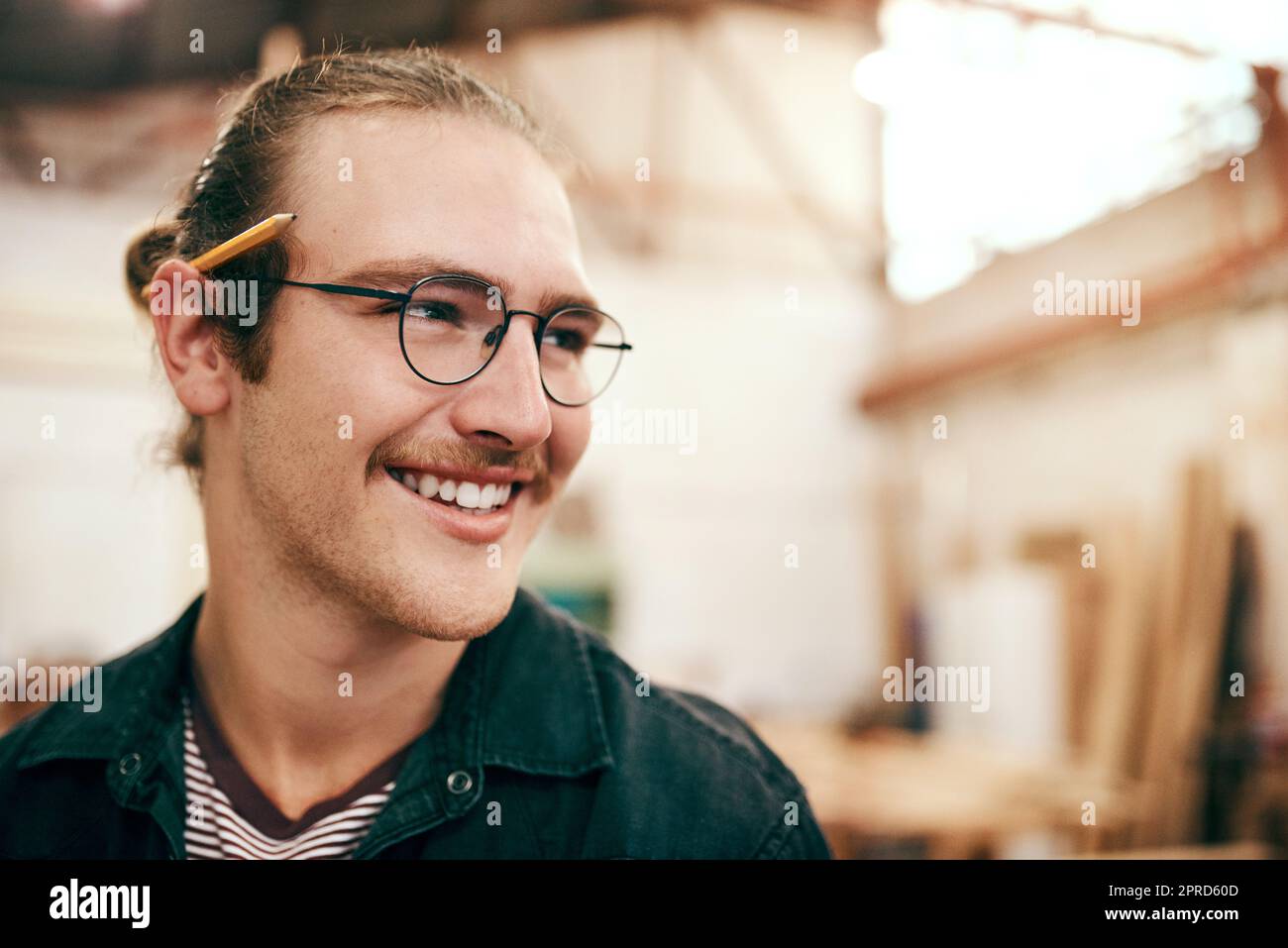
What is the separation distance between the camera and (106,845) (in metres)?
1.25

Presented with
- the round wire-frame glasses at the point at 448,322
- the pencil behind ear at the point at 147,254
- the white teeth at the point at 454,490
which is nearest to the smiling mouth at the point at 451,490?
the white teeth at the point at 454,490

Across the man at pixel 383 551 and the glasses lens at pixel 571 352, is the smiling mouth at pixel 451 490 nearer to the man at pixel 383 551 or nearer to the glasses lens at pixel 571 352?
the man at pixel 383 551

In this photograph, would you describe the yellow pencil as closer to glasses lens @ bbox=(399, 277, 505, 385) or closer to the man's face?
the man's face

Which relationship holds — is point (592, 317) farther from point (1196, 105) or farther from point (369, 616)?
point (1196, 105)

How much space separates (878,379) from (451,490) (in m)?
6.84

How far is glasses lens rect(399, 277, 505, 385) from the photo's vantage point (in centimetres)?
114

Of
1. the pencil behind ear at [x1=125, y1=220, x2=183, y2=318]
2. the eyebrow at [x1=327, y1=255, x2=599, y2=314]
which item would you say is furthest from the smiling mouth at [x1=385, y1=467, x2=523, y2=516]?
the pencil behind ear at [x1=125, y1=220, x2=183, y2=318]

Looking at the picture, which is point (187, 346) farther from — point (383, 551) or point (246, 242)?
point (383, 551)

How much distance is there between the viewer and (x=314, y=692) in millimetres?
1284

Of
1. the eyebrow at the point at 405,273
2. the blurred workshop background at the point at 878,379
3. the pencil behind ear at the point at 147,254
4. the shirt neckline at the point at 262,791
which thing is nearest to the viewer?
the eyebrow at the point at 405,273

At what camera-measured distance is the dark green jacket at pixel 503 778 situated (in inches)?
48.4

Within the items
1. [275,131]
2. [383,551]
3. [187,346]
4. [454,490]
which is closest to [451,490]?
[454,490]

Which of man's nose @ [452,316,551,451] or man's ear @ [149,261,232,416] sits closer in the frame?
man's nose @ [452,316,551,451]
